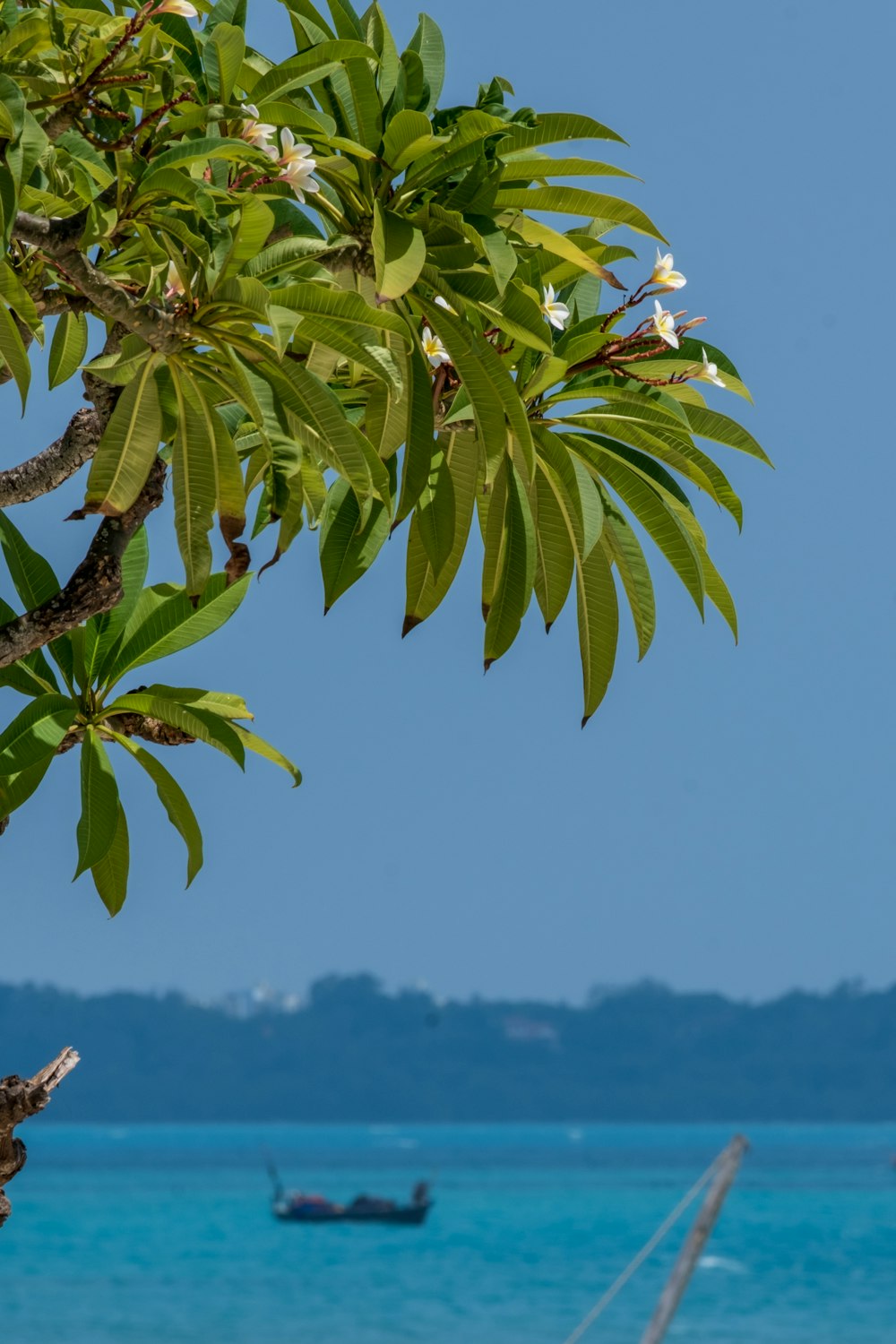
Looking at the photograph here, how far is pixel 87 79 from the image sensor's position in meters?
1.75

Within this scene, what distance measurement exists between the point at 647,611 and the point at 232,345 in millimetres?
672

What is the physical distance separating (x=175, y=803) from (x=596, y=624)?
0.60m

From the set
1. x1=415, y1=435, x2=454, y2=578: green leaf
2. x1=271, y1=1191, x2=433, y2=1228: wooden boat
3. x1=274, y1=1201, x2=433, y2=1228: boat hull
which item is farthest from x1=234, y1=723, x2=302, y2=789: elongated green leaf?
x1=271, y1=1191, x2=433, y2=1228: wooden boat

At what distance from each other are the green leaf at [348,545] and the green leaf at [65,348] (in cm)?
65

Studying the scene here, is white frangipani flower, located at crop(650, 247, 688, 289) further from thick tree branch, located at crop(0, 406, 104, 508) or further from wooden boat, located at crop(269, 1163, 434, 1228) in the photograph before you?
wooden boat, located at crop(269, 1163, 434, 1228)

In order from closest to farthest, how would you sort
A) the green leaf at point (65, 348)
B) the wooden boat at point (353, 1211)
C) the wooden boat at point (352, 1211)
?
the green leaf at point (65, 348)
the wooden boat at point (353, 1211)
the wooden boat at point (352, 1211)

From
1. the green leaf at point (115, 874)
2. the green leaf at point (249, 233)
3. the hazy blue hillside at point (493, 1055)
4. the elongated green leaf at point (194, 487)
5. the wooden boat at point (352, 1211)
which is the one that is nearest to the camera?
the green leaf at point (249, 233)

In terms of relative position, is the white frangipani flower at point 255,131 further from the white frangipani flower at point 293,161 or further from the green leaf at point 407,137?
the green leaf at point 407,137

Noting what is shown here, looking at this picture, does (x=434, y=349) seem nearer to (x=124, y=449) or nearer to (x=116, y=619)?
(x=124, y=449)

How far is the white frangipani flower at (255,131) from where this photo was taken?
1.63m

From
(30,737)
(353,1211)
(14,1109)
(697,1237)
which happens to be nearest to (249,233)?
(30,737)

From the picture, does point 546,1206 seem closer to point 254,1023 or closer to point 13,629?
point 13,629

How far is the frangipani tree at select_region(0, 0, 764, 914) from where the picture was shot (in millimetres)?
1611

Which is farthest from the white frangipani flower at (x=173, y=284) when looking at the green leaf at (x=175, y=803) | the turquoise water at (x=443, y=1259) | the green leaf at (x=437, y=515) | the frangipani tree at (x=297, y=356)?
the turquoise water at (x=443, y=1259)
